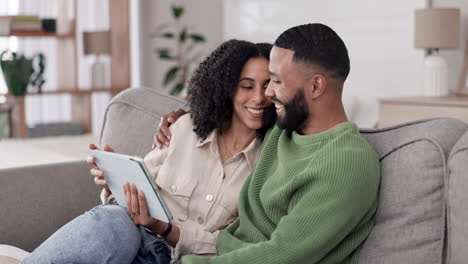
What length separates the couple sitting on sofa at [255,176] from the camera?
1547 millimetres

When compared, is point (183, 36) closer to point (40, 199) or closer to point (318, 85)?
point (40, 199)

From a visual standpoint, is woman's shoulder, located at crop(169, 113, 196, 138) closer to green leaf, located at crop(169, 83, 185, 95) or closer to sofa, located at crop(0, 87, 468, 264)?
sofa, located at crop(0, 87, 468, 264)

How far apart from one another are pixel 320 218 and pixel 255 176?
34cm

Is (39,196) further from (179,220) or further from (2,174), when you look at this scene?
(179,220)

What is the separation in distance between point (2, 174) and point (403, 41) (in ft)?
10.2

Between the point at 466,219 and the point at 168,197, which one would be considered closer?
the point at 466,219

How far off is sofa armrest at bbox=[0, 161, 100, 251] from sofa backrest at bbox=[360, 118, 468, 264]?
43.3 inches

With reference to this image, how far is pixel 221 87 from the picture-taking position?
2.04 m

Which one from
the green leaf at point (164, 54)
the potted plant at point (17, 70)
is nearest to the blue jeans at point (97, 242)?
the potted plant at point (17, 70)

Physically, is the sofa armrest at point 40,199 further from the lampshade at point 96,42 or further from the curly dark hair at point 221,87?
the lampshade at point 96,42

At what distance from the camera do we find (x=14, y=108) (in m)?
5.65

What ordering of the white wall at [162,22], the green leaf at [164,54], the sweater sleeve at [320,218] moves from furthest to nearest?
the white wall at [162,22] → the green leaf at [164,54] → the sweater sleeve at [320,218]

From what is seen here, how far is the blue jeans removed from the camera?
175cm

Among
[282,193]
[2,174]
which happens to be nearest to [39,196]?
[2,174]
